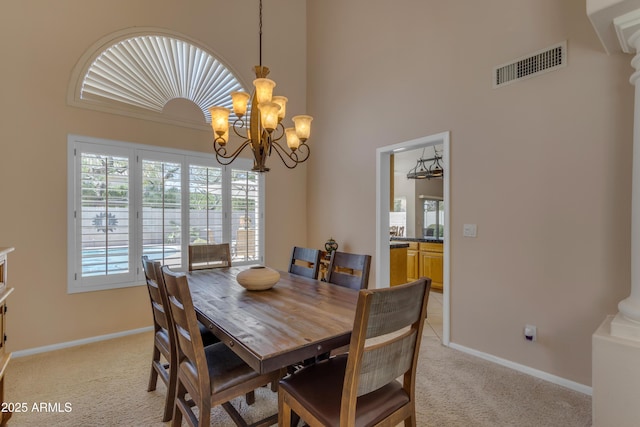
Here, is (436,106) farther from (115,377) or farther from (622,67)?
(115,377)

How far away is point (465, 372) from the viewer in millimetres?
2523

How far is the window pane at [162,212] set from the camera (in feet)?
11.3

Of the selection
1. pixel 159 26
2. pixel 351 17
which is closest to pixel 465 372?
pixel 351 17

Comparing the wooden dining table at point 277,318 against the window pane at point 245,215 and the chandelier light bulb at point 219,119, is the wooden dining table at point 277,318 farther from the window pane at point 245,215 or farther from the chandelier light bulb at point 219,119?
the window pane at point 245,215

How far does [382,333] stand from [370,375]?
183 millimetres

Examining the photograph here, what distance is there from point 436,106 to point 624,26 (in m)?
1.50

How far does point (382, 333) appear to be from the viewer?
1.18 metres

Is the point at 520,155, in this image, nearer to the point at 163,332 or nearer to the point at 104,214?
the point at 163,332

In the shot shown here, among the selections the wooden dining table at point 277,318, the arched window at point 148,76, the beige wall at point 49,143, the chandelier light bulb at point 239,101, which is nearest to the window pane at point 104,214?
the beige wall at point 49,143

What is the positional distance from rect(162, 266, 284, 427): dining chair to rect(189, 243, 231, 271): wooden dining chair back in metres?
1.31

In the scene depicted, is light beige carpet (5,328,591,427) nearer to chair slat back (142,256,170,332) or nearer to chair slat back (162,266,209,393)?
chair slat back (142,256,170,332)

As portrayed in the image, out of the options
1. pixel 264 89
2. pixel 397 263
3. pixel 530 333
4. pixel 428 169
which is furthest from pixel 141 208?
pixel 428 169

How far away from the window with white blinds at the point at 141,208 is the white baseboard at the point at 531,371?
2836 mm

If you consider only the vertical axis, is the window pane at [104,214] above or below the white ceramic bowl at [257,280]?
above
